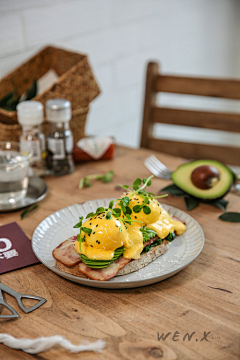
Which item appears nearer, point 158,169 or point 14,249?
point 14,249

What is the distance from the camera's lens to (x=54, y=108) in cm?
110

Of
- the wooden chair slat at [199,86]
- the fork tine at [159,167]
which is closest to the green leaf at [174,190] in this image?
the fork tine at [159,167]

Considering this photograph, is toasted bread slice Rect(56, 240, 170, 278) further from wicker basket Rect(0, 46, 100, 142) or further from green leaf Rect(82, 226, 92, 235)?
wicker basket Rect(0, 46, 100, 142)

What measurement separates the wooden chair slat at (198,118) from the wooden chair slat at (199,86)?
79 millimetres

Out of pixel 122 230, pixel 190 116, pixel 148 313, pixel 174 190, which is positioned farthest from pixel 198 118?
pixel 148 313

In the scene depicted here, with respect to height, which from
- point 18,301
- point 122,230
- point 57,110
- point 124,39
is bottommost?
point 18,301

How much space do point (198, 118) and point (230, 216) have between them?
28.1 inches

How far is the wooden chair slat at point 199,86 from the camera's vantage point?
4.94 ft

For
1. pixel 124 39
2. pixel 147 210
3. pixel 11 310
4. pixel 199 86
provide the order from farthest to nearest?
pixel 124 39, pixel 199 86, pixel 147 210, pixel 11 310

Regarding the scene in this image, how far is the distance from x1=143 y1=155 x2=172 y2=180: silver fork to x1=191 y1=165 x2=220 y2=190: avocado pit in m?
0.17

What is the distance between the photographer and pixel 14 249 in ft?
2.65

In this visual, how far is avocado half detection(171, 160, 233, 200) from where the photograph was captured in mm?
1003

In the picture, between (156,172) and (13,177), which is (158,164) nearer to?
(156,172)

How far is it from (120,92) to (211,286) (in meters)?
1.60
